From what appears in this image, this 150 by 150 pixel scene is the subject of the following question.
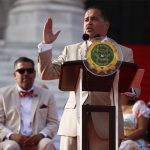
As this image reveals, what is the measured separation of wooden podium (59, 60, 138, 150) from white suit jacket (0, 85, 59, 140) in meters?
2.10

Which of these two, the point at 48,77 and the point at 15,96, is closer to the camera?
the point at 48,77

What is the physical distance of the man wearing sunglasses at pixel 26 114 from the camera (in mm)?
6289

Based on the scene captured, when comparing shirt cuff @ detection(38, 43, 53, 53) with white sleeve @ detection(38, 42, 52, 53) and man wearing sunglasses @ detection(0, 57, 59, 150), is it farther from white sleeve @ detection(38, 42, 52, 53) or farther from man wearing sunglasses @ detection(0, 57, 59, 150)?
man wearing sunglasses @ detection(0, 57, 59, 150)

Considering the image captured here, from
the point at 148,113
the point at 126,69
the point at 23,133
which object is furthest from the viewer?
the point at 148,113

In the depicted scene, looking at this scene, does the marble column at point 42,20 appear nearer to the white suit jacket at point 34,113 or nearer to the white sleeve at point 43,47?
the white suit jacket at point 34,113

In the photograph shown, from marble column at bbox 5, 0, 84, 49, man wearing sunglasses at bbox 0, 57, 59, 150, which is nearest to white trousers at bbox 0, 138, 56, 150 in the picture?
man wearing sunglasses at bbox 0, 57, 59, 150

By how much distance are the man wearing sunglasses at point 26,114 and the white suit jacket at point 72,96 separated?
1652 mm

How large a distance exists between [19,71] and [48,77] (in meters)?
2.06

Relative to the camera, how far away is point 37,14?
12297mm

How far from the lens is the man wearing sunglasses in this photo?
20.6ft

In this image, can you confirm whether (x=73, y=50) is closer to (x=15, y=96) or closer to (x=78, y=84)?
(x=78, y=84)

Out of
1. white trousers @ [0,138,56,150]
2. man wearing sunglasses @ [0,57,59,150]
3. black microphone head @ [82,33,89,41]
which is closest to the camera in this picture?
black microphone head @ [82,33,89,41]

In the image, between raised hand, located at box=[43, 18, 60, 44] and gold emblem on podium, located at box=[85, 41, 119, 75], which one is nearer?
gold emblem on podium, located at box=[85, 41, 119, 75]

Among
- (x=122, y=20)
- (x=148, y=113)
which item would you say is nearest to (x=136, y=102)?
(x=148, y=113)
